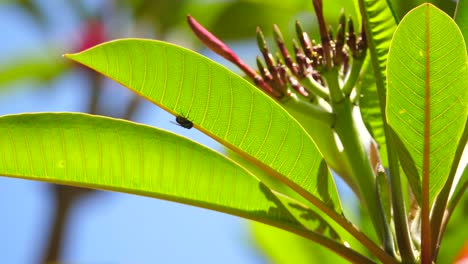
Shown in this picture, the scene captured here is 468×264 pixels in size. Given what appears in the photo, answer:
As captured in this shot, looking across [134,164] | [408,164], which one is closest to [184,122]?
[134,164]

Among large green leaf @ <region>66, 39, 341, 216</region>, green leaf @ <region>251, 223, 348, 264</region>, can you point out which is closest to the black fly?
large green leaf @ <region>66, 39, 341, 216</region>

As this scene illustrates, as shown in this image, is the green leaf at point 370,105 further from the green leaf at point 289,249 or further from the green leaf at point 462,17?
the green leaf at point 289,249

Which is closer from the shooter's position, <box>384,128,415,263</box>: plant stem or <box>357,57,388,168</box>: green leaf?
<box>384,128,415,263</box>: plant stem

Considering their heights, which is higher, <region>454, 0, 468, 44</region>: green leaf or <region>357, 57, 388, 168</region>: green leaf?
<region>454, 0, 468, 44</region>: green leaf

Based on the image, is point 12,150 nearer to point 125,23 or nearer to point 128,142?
point 128,142

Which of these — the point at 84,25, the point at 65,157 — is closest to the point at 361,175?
the point at 65,157

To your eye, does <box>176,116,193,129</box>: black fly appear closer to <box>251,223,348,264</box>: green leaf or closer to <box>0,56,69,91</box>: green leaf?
<box>251,223,348,264</box>: green leaf

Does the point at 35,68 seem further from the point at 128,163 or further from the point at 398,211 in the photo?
the point at 398,211
